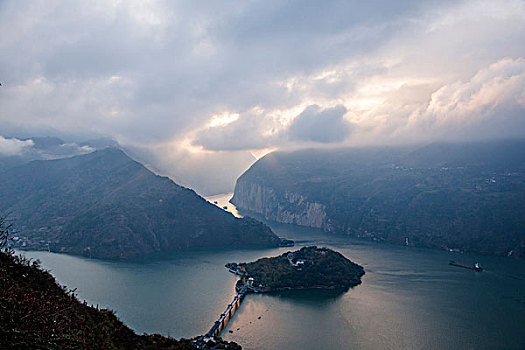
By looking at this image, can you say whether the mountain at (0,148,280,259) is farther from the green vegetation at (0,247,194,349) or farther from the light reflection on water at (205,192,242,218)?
the green vegetation at (0,247,194,349)

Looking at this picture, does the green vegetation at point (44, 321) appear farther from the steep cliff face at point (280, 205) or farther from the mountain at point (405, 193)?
the steep cliff face at point (280, 205)

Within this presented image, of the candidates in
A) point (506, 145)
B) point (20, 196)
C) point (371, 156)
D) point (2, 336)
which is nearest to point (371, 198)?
point (371, 156)

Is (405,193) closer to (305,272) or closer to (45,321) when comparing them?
(305,272)

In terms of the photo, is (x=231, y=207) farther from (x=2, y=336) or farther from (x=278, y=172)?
(x=2, y=336)

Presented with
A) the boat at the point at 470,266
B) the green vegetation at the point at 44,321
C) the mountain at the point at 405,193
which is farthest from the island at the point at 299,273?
the mountain at the point at 405,193

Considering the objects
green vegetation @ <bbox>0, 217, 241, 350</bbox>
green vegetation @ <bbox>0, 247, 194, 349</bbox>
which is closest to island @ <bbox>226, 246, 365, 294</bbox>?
green vegetation @ <bbox>0, 217, 241, 350</bbox>
